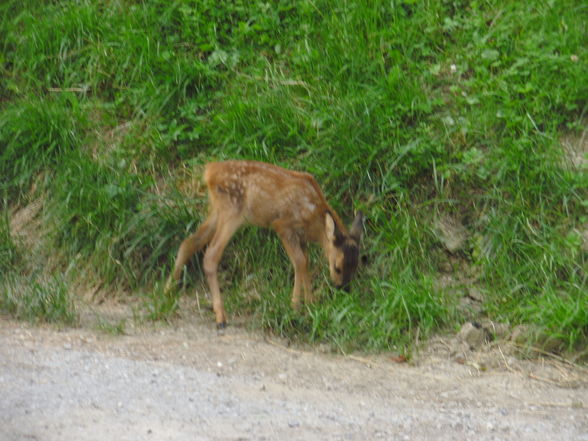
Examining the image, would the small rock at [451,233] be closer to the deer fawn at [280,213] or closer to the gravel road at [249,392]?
the deer fawn at [280,213]

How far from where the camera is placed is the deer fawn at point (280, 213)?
29.8ft

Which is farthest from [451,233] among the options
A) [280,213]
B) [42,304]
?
[42,304]

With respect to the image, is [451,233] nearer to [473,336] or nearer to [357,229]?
[357,229]

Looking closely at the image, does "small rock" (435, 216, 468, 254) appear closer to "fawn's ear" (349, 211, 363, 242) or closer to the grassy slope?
the grassy slope

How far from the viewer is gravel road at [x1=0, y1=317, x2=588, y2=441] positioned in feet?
20.2

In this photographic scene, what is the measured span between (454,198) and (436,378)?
2.27 metres

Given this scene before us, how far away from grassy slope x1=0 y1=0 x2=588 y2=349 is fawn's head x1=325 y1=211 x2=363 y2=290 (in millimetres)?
169

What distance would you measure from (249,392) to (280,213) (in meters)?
2.51

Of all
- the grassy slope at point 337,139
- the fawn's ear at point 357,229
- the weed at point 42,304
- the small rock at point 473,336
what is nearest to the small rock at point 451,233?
the grassy slope at point 337,139

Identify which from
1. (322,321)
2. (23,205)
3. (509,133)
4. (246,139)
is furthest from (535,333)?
(23,205)

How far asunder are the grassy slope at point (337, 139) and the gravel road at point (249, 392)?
1.67ft

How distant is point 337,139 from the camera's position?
385 inches

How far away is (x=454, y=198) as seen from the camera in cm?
956

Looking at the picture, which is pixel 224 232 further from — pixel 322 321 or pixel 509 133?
pixel 509 133
